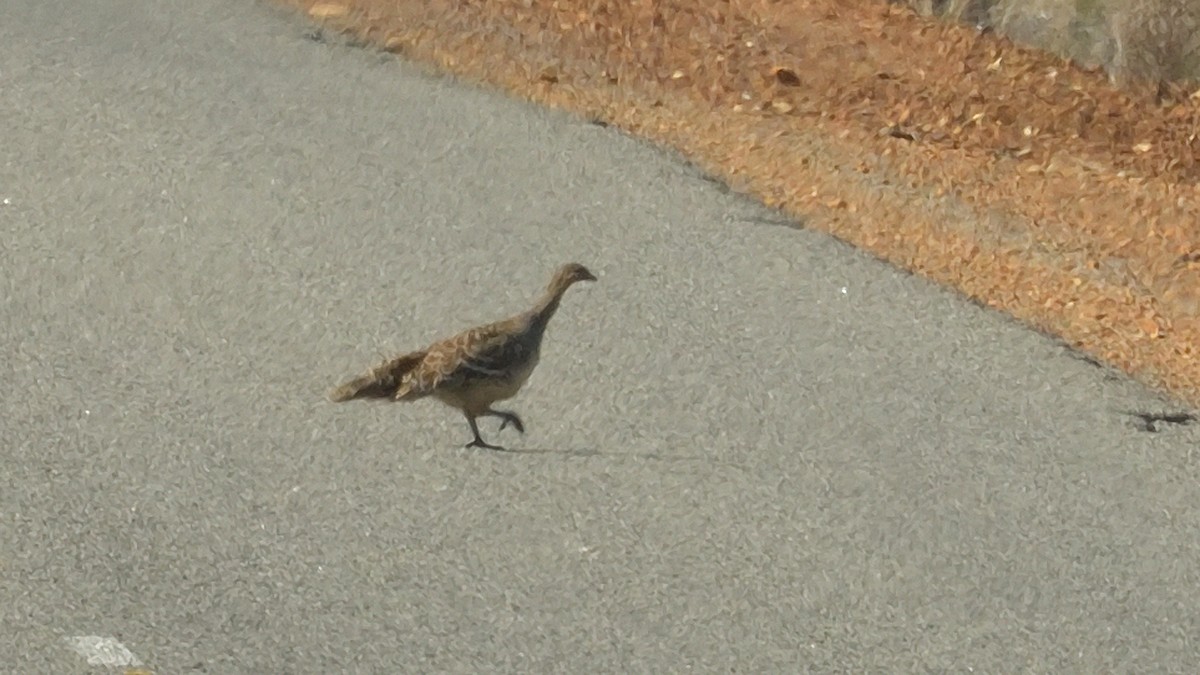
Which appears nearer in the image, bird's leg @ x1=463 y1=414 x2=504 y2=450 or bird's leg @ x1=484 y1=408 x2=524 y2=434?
bird's leg @ x1=463 y1=414 x2=504 y2=450

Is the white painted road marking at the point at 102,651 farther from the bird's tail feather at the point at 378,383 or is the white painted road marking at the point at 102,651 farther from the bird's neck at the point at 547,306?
the bird's neck at the point at 547,306

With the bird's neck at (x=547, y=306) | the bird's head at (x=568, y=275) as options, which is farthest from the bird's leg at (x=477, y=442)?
the bird's head at (x=568, y=275)

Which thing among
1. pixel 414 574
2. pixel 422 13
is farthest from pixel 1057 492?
pixel 422 13

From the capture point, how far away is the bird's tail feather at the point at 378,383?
632cm

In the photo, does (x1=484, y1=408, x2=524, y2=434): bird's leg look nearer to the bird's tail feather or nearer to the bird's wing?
the bird's wing

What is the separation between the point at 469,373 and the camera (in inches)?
250

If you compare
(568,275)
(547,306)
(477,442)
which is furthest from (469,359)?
(568,275)

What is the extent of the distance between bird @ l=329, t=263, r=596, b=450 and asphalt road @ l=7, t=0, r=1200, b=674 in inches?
5.5

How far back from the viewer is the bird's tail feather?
632 cm

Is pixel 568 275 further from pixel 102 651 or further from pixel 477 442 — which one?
pixel 102 651

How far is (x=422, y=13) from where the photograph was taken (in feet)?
35.4

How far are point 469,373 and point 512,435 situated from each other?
12.6 inches

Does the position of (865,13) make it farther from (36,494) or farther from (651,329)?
(36,494)

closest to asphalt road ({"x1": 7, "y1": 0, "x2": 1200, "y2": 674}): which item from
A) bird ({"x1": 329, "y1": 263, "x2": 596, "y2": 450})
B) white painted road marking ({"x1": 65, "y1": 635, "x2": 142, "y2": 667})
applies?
white painted road marking ({"x1": 65, "y1": 635, "x2": 142, "y2": 667})
